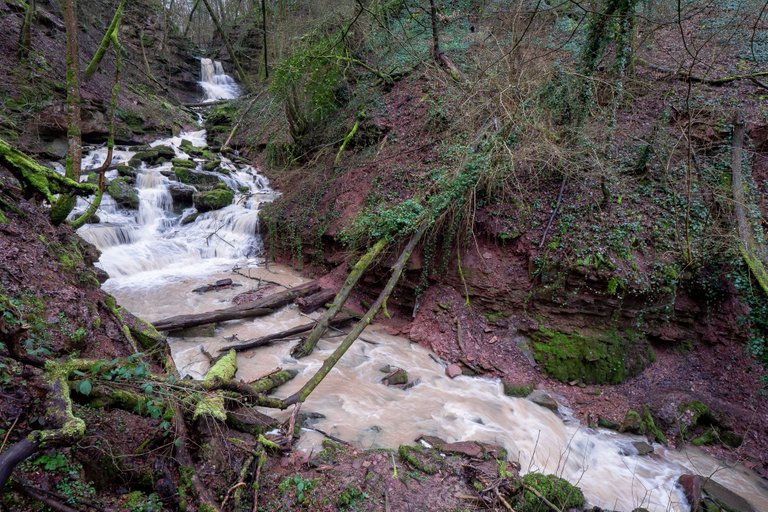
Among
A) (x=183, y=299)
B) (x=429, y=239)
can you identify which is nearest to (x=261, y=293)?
(x=183, y=299)

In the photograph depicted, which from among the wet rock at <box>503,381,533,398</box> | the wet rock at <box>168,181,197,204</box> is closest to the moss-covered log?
the wet rock at <box>503,381,533,398</box>

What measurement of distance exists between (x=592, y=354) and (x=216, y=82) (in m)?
25.6

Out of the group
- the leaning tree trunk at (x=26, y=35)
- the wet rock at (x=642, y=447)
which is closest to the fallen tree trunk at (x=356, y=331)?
the wet rock at (x=642, y=447)

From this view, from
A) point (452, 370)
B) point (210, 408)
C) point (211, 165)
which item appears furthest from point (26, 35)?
point (452, 370)

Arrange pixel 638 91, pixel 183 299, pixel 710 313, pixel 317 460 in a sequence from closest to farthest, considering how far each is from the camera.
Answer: pixel 317 460
pixel 710 313
pixel 183 299
pixel 638 91

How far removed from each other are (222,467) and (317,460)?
2.82ft

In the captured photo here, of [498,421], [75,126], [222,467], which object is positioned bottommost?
[498,421]

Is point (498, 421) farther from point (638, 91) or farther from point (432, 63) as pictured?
point (432, 63)

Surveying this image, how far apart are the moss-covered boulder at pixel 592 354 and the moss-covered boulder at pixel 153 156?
13.2 metres

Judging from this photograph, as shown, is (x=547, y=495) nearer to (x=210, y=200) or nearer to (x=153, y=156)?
(x=210, y=200)

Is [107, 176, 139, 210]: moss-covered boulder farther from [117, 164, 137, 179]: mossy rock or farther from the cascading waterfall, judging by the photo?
[117, 164, 137, 179]: mossy rock

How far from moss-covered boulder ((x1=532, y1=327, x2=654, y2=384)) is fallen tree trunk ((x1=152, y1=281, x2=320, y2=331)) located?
4869 millimetres

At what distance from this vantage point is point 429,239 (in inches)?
282

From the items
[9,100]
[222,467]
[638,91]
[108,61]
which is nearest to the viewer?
[222,467]
